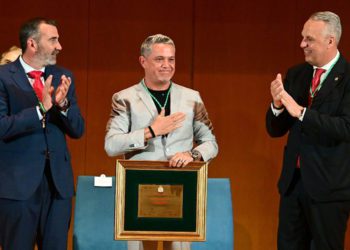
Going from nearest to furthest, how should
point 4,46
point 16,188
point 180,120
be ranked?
point 16,188, point 180,120, point 4,46

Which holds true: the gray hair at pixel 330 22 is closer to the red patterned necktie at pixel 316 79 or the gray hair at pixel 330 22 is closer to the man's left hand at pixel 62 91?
the red patterned necktie at pixel 316 79

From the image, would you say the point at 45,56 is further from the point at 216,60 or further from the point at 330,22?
the point at 216,60

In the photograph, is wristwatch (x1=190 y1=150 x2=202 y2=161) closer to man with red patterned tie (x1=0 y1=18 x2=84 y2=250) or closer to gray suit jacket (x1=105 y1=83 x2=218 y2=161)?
gray suit jacket (x1=105 y1=83 x2=218 y2=161)

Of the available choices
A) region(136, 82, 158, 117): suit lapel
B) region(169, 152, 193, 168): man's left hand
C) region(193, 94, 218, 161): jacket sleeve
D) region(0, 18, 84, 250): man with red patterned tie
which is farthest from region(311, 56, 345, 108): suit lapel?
region(0, 18, 84, 250): man with red patterned tie

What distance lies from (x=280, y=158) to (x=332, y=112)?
2011 millimetres

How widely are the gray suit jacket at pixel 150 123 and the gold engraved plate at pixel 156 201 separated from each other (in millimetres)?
270

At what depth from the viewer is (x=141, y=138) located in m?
3.52

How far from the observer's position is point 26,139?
11.0ft

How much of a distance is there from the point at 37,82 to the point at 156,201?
855mm

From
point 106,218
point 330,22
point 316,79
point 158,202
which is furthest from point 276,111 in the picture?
point 106,218

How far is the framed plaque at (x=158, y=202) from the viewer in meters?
3.38

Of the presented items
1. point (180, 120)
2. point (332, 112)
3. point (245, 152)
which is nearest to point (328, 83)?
point (332, 112)

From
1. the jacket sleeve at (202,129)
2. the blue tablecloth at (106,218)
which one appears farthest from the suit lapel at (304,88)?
the blue tablecloth at (106,218)

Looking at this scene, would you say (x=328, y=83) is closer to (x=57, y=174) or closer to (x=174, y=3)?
(x=57, y=174)
